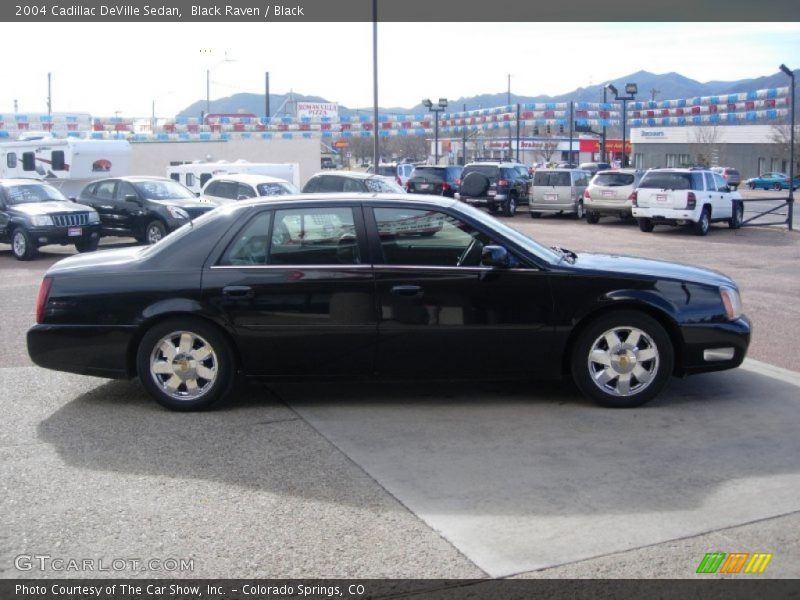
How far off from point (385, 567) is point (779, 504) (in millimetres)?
2265

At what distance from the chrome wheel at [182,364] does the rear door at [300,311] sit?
255 millimetres

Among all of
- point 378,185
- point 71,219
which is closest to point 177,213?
point 71,219

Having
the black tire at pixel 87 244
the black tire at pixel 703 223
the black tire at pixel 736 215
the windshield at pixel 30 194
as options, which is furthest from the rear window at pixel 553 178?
the windshield at pixel 30 194

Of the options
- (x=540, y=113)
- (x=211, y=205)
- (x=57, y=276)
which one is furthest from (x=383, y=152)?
(x=57, y=276)

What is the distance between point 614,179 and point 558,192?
2.30 meters

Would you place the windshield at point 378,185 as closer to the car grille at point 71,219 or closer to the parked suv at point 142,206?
the parked suv at point 142,206

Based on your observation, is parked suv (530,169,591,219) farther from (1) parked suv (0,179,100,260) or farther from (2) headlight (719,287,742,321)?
(2) headlight (719,287,742,321)

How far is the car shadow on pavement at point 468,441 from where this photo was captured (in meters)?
5.23

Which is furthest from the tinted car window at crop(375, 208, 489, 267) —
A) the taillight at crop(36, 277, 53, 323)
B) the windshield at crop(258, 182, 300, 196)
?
the windshield at crop(258, 182, 300, 196)

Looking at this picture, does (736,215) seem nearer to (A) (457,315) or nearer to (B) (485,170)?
(B) (485,170)

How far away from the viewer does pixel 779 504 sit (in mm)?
5027

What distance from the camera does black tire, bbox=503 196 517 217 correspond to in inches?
1215

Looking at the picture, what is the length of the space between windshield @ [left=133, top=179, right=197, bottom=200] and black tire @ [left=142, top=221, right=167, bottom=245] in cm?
79

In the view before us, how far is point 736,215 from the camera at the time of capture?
84.9 ft
